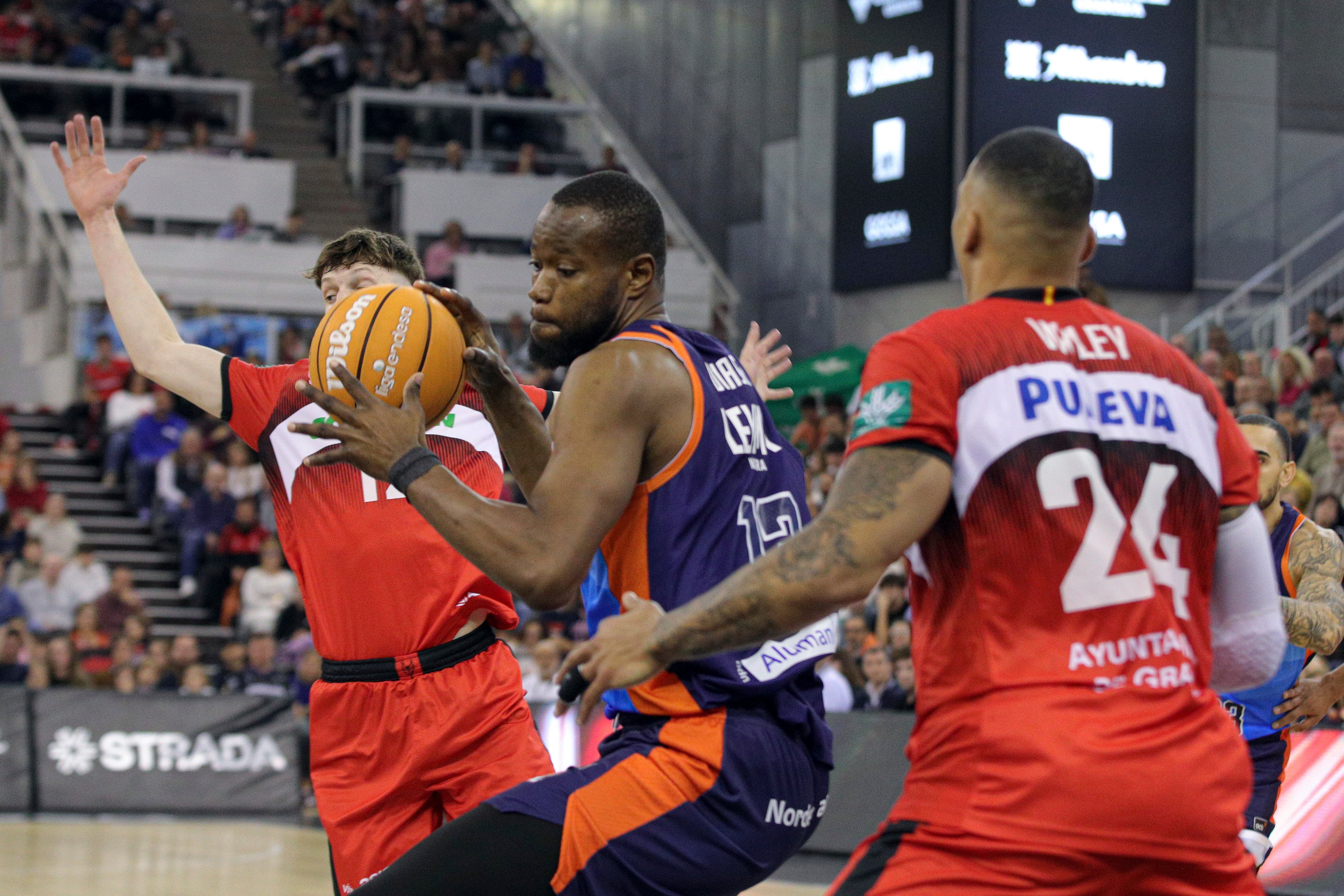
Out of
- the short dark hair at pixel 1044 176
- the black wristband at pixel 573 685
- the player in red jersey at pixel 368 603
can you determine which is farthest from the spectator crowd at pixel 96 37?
the short dark hair at pixel 1044 176

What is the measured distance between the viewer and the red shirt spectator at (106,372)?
19.2 meters

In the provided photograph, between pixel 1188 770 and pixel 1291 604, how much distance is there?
3.00 metres

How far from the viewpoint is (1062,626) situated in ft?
8.71

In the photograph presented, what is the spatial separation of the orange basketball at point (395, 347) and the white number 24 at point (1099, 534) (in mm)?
1480

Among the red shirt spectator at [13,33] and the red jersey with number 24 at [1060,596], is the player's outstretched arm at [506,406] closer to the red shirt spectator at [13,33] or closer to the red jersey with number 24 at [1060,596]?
the red jersey with number 24 at [1060,596]

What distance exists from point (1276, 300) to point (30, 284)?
15838 mm

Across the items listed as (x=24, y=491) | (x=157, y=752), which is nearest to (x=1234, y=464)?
(x=157, y=752)

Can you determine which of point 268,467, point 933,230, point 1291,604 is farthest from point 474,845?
point 933,230

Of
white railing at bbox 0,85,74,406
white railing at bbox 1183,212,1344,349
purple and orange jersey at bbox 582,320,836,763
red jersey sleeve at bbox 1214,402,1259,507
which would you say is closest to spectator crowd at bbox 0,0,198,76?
white railing at bbox 0,85,74,406

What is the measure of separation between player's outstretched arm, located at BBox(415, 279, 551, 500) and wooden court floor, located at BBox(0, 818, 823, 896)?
6522 mm

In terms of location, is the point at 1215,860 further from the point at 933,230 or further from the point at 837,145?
the point at 837,145

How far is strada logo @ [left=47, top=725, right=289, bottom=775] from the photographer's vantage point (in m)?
13.4

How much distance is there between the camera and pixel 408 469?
3.11m

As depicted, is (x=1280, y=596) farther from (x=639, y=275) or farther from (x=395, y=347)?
(x=395, y=347)
